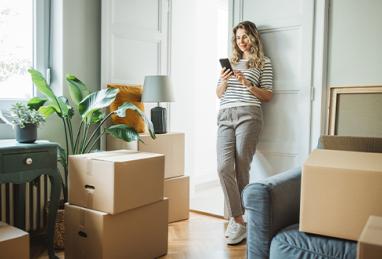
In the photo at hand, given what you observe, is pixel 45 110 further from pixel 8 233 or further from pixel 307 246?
pixel 307 246

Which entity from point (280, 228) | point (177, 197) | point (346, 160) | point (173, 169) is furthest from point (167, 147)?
point (346, 160)

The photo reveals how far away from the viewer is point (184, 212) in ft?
11.1

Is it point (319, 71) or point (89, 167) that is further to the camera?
point (319, 71)

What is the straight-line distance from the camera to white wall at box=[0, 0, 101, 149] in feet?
9.46

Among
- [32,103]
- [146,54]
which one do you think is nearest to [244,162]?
[146,54]

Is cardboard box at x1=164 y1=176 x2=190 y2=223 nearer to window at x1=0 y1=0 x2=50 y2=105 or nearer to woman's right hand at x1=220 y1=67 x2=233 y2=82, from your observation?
woman's right hand at x1=220 y1=67 x2=233 y2=82

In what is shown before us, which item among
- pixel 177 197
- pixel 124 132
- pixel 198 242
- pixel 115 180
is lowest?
pixel 198 242

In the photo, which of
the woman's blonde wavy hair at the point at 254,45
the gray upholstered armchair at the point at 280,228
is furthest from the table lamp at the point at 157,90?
the gray upholstered armchair at the point at 280,228

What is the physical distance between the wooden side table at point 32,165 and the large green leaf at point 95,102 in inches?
12.5

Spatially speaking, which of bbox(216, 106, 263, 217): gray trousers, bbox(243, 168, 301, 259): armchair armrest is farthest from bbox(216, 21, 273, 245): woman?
bbox(243, 168, 301, 259): armchair armrest

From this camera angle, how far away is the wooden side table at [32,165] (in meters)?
2.12

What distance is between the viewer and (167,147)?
320 cm

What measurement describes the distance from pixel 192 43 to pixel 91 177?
216 centimetres

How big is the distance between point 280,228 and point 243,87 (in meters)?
1.36
